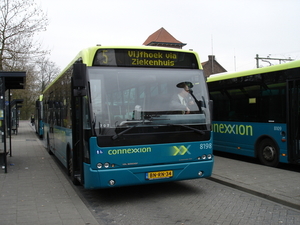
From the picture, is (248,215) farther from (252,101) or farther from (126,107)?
(252,101)

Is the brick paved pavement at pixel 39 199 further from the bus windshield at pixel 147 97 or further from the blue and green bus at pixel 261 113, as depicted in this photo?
the blue and green bus at pixel 261 113

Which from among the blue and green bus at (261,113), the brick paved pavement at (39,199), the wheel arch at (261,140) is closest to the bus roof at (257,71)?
the blue and green bus at (261,113)

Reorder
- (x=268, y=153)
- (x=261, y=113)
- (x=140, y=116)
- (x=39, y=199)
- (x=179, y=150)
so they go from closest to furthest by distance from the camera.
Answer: (x=140, y=116), (x=179, y=150), (x=39, y=199), (x=268, y=153), (x=261, y=113)

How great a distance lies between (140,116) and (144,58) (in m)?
1.23

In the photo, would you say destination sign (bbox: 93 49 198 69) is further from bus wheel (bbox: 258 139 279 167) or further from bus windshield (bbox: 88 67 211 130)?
bus wheel (bbox: 258 139 279 167)

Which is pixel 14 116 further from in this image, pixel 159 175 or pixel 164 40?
pixel 164 40

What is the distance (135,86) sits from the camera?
6164mm

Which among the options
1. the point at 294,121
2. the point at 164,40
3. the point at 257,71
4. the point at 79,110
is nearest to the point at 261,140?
the point at 294,121

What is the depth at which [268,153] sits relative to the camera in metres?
9.77

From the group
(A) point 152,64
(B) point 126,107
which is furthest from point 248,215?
(A) point 152,64

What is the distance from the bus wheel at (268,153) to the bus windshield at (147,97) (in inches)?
154

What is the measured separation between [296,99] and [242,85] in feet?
7.54

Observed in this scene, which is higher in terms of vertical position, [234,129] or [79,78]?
[79,78]

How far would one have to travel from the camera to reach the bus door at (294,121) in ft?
29.0
